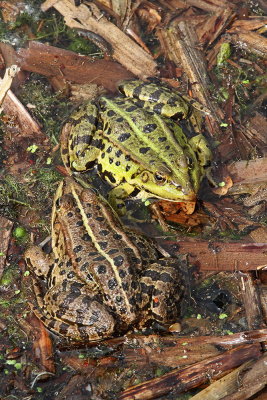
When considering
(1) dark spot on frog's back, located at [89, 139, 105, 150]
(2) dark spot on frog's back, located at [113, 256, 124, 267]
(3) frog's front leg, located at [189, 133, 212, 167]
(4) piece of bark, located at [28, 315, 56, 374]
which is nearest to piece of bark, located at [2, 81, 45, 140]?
(1) dark spot on frog's back, located at [89, 139, 105, 150]

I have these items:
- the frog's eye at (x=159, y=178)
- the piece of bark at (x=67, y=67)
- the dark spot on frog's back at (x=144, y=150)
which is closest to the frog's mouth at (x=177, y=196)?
the frog's eye at (x=159, y=178)

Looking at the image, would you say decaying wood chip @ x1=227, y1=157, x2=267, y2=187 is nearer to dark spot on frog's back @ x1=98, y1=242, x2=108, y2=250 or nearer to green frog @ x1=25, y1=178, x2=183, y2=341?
green frog @ x1=25, y1=178, x2=183, y2=341

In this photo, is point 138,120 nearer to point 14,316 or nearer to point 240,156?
point 240,156

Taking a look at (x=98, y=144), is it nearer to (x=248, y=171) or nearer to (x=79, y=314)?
(x=248, y=171)

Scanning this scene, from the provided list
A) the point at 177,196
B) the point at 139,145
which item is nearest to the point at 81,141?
the point at 139,145

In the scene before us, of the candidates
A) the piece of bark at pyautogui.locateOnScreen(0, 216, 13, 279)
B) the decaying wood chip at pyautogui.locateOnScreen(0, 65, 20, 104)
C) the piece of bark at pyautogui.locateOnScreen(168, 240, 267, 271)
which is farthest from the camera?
the piece of bark at pyautogui.locateOnScreen(0, 216, 13, 279)

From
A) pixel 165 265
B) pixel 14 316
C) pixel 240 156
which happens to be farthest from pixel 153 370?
pixel 240 156
